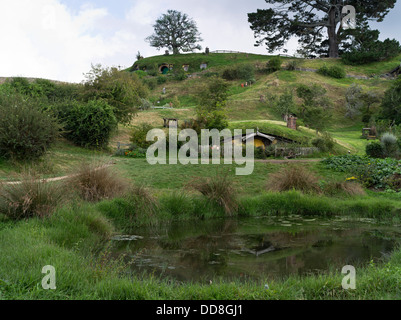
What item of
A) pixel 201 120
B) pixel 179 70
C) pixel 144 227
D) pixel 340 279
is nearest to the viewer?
pixel 340 279

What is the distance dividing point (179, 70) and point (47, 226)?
69.8 meters

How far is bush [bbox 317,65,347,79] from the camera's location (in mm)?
58906


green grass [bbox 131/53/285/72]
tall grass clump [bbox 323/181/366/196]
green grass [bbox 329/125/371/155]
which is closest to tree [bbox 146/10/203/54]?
green grass [bbox 131/53/285/72]

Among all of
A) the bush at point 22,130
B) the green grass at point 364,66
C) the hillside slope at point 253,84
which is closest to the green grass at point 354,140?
the hillside slope at point 253,84

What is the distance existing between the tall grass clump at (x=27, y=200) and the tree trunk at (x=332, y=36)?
6809cm

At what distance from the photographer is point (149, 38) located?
89562mm

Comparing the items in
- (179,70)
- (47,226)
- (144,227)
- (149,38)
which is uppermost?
(149,38)

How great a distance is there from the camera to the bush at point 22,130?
1670cm

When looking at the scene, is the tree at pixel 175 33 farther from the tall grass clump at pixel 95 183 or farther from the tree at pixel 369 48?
the tall grass clump at pixel 95 183

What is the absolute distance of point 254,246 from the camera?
27.6ft

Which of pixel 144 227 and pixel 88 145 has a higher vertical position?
pixel 88 145

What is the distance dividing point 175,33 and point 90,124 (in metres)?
69.7
